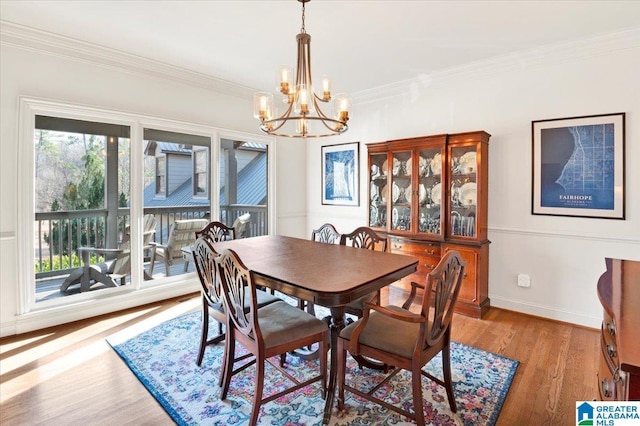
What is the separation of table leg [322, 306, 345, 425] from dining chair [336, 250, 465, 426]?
42 mm

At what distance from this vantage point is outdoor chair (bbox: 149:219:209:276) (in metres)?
4.10

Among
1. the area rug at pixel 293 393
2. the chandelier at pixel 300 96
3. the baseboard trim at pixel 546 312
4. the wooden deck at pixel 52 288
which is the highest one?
the chandelier at pixel 300 96

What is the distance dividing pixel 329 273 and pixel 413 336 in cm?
60

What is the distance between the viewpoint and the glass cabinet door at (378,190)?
14.1 feet

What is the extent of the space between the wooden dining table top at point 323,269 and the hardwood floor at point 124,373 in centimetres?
104

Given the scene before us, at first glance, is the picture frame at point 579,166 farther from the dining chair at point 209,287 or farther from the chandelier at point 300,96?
the dining chair at point 209,287

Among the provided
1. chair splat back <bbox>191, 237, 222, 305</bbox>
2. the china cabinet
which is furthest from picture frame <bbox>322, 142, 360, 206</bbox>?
chair splat back <bbox>191, 237, 222, 305</bbox>

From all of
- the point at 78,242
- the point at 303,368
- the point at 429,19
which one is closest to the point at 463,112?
the point at 429,19

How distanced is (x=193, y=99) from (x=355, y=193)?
2.54 m

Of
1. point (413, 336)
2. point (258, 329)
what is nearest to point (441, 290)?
point (413, 336)

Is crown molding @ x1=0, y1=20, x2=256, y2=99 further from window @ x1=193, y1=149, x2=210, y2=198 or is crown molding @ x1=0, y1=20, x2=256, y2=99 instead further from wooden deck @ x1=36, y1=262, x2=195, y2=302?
wooden deck @ x1=36, y1=262, x2=195, y2=302

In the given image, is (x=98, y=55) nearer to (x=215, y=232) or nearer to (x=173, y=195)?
(x=173, y=195)

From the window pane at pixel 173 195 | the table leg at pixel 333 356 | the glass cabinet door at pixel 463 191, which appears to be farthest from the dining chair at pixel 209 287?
the glass cabinet door at pixel 463 191

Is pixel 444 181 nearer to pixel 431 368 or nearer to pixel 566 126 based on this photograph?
pixel 566 126
